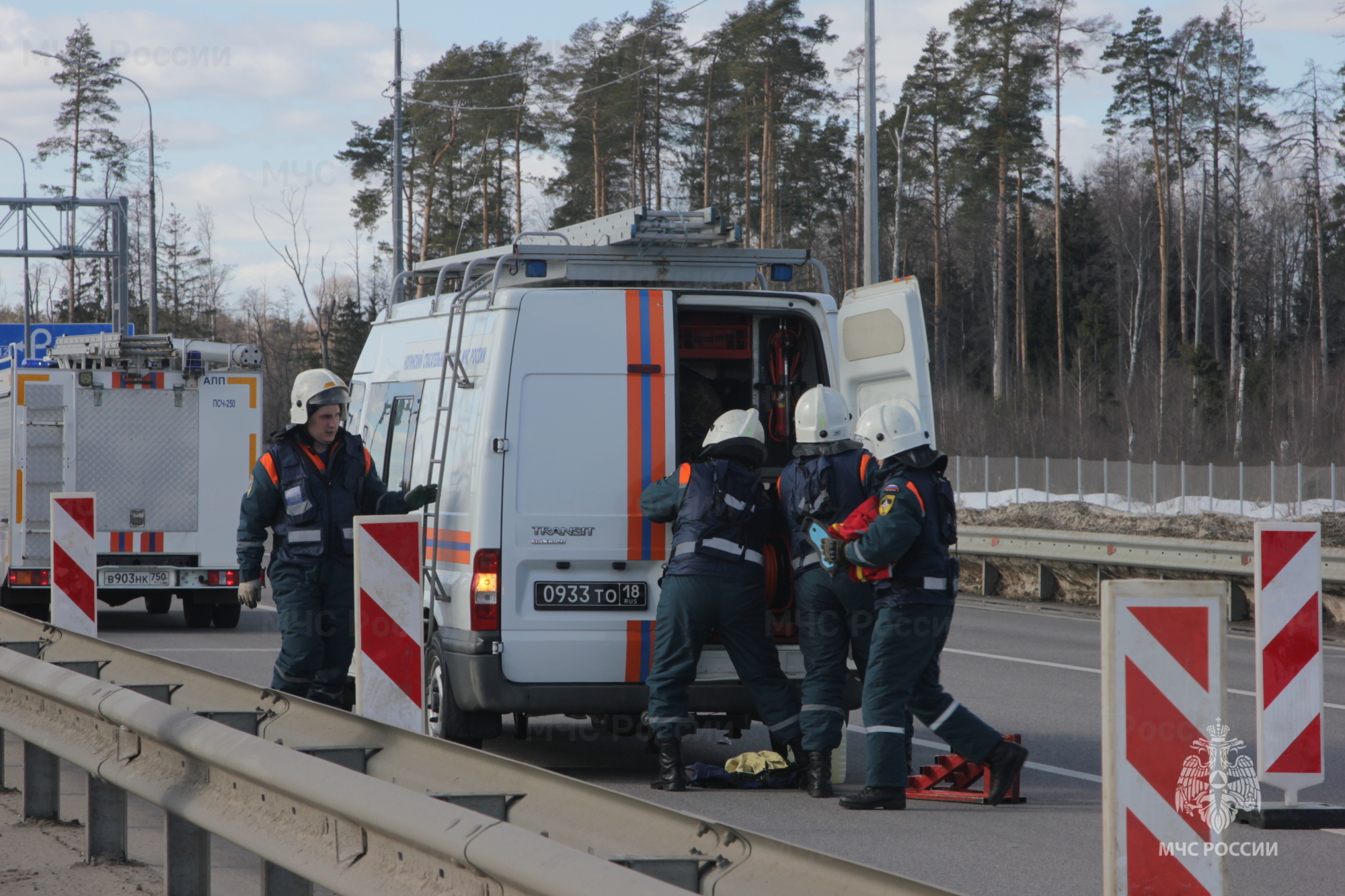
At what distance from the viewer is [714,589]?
281 inches

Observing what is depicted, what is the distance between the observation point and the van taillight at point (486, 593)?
23.6ft

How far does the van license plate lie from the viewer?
7266mm

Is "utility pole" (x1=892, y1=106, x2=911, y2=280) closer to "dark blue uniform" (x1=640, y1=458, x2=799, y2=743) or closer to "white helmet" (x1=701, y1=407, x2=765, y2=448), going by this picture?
"white helmet" (x1=701, y1=407, x2=765, y2=448)

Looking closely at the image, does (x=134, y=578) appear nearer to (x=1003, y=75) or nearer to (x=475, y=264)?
(x=475, y=264)

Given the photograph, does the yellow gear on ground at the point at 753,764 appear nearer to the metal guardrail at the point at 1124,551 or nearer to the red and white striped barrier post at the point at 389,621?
the red and white striped barrier post at the point at 389,621

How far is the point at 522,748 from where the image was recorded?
8.59m

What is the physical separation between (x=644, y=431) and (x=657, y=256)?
1.52m

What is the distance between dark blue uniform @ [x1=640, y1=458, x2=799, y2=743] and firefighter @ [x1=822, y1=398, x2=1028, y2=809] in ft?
1.50

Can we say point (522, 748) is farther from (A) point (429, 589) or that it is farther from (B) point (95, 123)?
(B) point (95, 123)

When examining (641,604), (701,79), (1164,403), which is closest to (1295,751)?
(641,604)

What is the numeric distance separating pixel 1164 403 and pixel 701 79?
19.3 metres

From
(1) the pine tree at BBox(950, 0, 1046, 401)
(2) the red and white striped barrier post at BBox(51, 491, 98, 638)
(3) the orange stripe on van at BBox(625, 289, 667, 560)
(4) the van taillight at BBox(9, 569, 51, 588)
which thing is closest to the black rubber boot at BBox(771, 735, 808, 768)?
(3) the orange stripe on van at BBox(625, 289, 667, 560)

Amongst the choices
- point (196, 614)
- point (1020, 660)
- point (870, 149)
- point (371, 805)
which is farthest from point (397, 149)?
point (371, 805)

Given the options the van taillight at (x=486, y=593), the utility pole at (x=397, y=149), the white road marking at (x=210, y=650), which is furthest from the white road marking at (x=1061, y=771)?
the utility pole at (x=397, y=149)
